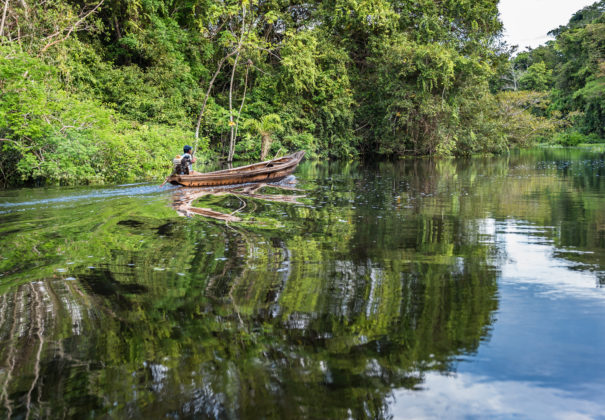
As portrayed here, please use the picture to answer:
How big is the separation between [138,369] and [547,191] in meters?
13.6

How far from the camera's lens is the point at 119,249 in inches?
277

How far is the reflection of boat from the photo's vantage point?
1410 centimetres

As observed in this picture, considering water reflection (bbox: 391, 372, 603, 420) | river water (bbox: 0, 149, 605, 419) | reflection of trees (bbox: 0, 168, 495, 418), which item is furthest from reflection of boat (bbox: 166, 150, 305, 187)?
water reflection (bbox: 391, 372, 603, 420)

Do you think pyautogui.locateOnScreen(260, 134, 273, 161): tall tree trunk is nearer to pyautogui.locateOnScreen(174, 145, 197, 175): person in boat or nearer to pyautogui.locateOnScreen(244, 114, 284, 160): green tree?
pyautogui.locateOnScreen(244, 114, 284, 160): green tree

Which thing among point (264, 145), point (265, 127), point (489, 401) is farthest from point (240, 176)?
point (264, 145)

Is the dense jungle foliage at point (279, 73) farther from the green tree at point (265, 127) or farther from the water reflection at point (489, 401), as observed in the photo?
the water reflection at point (489, 401)

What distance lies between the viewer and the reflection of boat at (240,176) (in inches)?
555

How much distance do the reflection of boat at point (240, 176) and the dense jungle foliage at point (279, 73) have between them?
2.86 meters

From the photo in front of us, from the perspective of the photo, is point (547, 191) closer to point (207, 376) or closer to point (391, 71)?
point (207, 376)

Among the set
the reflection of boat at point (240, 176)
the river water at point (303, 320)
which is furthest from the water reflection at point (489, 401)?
the reflection of boat at point (240, 176)

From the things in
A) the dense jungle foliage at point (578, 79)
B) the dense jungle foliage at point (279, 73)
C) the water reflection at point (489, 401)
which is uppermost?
the dense jungle foliage at point (578, 79)

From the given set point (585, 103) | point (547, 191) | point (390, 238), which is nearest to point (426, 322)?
point (390, 238)

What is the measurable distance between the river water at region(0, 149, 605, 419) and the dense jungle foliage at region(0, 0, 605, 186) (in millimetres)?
10918

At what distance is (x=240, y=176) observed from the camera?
15.5 meters
